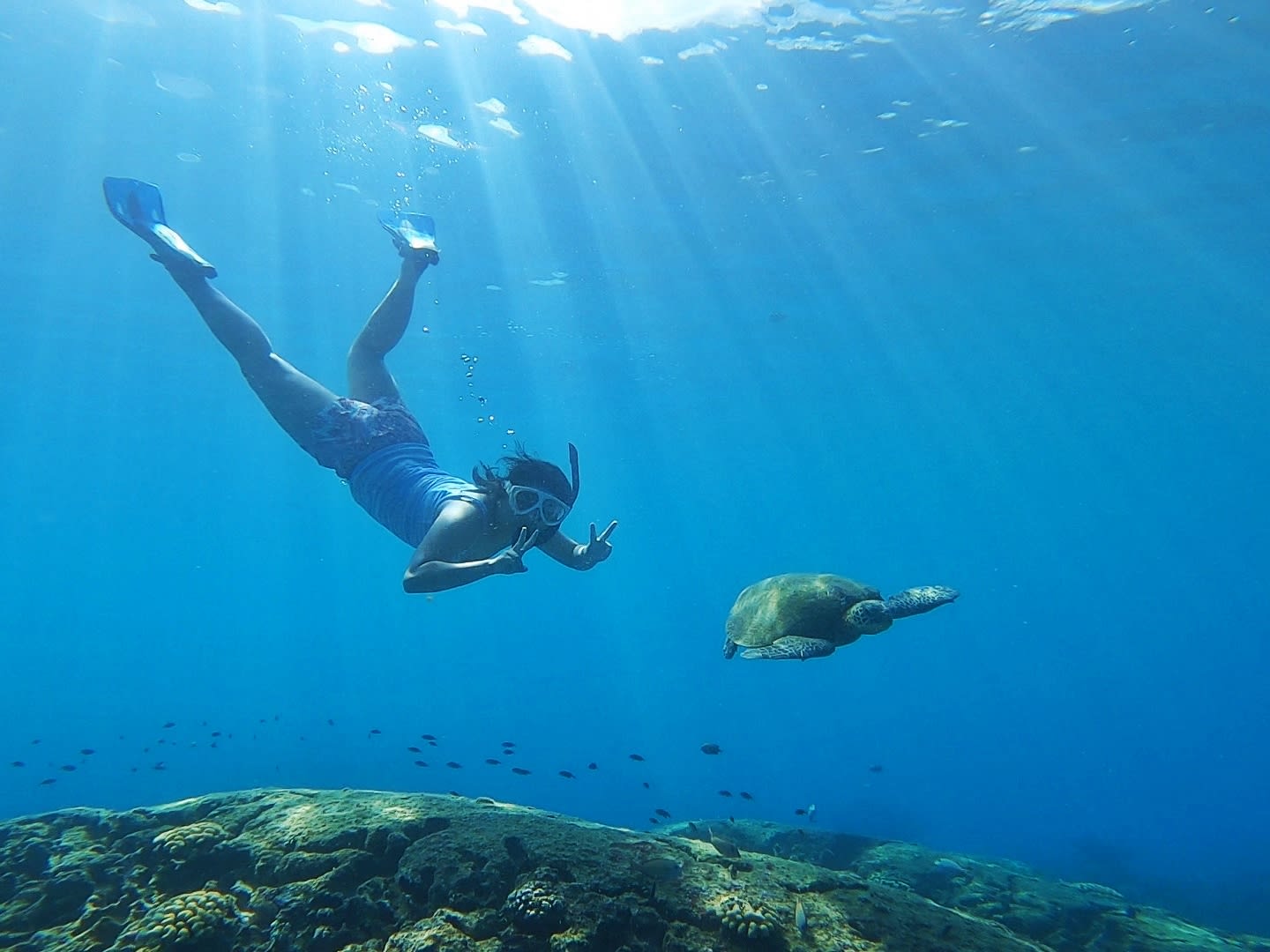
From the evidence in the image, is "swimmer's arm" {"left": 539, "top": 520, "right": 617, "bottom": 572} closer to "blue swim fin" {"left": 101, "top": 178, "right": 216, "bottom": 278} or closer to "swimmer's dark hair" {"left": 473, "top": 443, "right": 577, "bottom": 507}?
"swimmer's dark hair" {"left": 473, "top": 443, "right": 577, "bottom": 507}

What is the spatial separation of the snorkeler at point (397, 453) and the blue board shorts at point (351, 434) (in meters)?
0.01

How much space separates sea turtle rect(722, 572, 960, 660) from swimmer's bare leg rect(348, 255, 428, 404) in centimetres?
546

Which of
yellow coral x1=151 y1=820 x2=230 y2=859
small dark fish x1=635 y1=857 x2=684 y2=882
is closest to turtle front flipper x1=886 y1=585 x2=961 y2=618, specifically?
small dark fish x1=635 y1=857 x2=684 y2=882

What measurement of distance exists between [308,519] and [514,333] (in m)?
51.3

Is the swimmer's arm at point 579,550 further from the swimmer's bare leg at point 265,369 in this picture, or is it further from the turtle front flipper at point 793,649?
the swimmer's bare leg at point 265,369

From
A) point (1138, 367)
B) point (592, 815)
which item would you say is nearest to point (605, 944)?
point (592, 815)

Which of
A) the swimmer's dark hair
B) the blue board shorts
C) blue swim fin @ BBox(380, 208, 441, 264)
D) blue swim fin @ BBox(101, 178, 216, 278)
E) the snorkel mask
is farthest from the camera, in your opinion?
blue swim fin @ BBox(380, 208, 441, 264)

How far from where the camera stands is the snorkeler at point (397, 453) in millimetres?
5473

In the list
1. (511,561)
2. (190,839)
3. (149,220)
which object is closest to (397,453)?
(511,561)

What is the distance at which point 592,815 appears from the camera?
126 ft

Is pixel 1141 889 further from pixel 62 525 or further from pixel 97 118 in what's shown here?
pixel 62 525

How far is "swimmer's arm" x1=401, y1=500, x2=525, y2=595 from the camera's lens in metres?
4.99

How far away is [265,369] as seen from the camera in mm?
7969

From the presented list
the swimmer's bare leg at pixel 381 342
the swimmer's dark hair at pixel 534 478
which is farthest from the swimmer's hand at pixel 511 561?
the swimmer's bare leg at pixel 381 342
